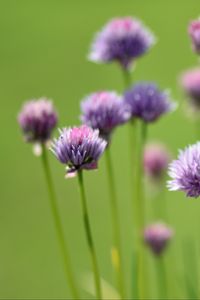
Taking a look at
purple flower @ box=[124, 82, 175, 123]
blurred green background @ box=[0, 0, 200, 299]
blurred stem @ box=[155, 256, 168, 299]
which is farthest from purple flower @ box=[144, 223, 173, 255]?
blurred green background @ box=[0, 0, 200, 299]

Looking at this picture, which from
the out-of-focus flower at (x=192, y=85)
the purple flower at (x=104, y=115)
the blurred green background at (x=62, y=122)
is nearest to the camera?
the purple flower at (x=104, y=115)

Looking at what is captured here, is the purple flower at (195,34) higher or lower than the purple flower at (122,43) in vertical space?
lower

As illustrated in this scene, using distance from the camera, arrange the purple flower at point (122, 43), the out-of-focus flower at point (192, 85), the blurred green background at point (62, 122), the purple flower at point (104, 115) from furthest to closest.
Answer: the blurred green background at point (62, 122)
the out-of-focus flower at point (192, 85)
the purple flower at point (122, 43)
the purple flower at point (104, 115)

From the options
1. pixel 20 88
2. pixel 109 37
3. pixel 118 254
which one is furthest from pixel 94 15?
pixel 118 254

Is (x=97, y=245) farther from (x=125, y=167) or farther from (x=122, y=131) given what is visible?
(x=122, y=131)

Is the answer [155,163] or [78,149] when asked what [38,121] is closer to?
[78,149]

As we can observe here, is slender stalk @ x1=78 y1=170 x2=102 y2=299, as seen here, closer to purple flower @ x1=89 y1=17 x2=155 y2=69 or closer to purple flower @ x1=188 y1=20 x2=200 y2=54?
purple flower @ x1=188 y1=20 x2=200 y2=54

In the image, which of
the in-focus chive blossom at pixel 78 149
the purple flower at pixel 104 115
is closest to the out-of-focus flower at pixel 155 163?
the purple flower at pixel 104 115

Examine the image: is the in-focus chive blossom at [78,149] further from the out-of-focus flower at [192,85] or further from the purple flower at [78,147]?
the out-of-focus flower at [192,85]
